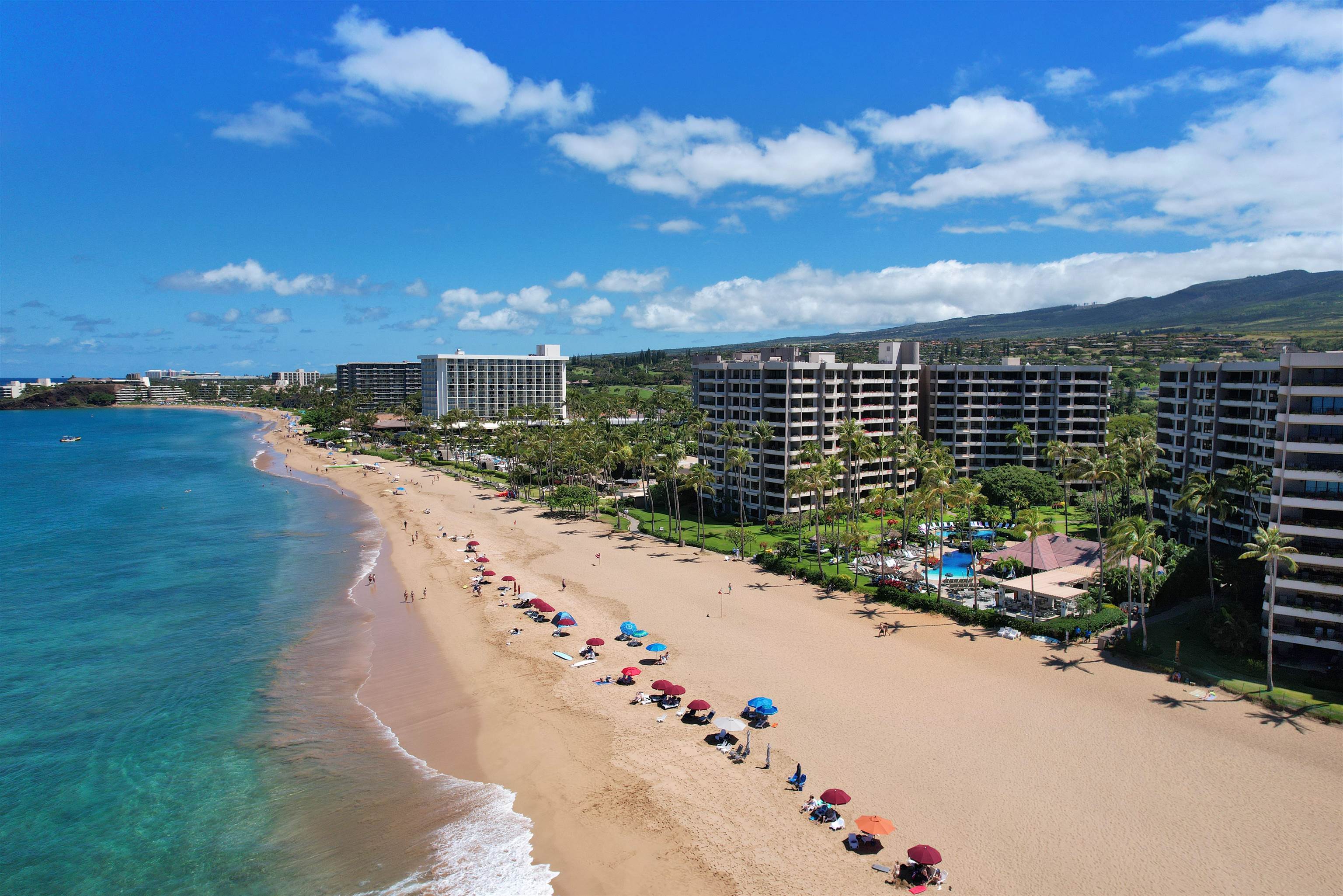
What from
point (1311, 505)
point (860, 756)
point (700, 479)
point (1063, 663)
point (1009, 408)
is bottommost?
point (860, 756)

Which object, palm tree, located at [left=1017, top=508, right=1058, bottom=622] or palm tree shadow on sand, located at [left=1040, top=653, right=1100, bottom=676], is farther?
palm tree, located at [left=1017, top=508, right=1058, bottom=622]

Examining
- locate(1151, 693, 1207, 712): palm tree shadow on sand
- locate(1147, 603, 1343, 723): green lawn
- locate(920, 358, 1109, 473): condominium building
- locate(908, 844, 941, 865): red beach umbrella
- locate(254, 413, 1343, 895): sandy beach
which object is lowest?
locate(254, 413, 1343, 895): sandy beach

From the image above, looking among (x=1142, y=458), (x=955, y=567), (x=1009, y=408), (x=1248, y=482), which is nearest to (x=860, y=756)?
(x=955, y=567)

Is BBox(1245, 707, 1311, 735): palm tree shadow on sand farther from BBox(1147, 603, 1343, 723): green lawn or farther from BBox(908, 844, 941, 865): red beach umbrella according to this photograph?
BBox(908, 844, 941, 865): red beach umbrella

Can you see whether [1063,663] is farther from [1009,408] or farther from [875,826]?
[1009,408]

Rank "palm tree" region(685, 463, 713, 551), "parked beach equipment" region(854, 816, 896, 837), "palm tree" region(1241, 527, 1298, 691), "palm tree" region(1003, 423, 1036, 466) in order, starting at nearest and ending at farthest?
"parked beach equipment" region(854, 816, 896, 837) < "palm tree" region(1241, 527, 1298, 691) < "palm tree" region(685, 463, 713, 551) < "palm tree" region(1003, 423, 1036, 466)

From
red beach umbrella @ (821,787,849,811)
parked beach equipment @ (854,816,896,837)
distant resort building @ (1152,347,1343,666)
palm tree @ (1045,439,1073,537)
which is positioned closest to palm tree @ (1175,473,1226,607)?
distant resort building @ (1152,347,1343,666)

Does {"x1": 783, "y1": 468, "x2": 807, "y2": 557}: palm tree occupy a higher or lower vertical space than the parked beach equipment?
higher
